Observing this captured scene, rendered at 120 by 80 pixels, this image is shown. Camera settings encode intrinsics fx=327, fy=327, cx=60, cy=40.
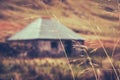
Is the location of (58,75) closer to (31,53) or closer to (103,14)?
(31,53)

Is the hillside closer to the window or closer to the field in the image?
the field

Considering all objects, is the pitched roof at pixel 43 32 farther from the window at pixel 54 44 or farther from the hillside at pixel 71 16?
the hillside at pixel 71 16

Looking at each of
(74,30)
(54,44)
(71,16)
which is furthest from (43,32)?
(71,16)

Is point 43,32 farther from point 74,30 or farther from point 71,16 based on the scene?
point 71,16

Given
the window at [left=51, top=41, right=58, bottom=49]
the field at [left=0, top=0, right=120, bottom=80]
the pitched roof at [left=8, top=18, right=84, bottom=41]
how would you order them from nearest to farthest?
the field at [left=0, top=0, right=120, bottom=80], the pitched roof at [left=8, top=18, right=84, bottom=41], the window at [left=51, top=41, right=58, bottom=49]

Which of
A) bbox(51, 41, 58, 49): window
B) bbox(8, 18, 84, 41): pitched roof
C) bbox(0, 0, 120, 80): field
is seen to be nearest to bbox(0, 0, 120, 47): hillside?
bbox(0, 0, 120, 80): field

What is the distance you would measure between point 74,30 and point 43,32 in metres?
5.30

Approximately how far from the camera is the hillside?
21.5m

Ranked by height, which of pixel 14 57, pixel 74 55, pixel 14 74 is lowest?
pixel 74 55

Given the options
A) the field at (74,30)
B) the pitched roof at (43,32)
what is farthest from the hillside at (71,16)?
the pitched roof at (43,32)

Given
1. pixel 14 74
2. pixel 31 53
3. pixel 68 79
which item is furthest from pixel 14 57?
pixel 68 79

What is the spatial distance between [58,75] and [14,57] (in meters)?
4.17

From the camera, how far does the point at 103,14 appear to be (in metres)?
24.5

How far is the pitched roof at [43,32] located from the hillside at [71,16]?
39.7 inches
